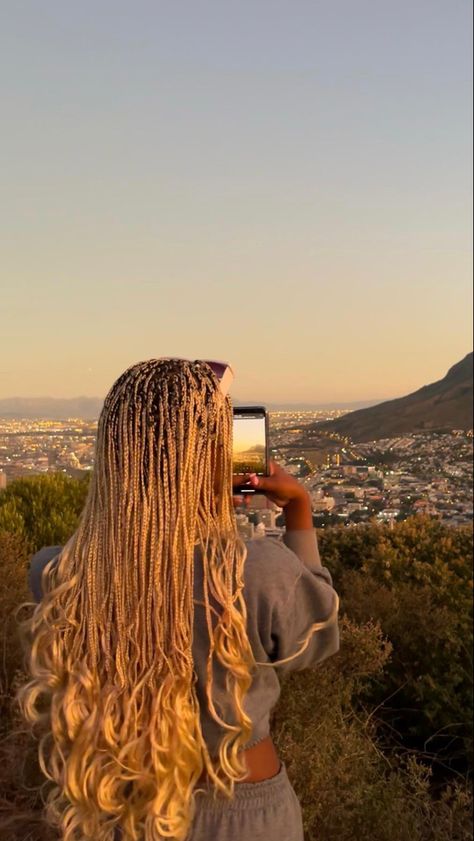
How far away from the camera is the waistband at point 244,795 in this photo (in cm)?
203

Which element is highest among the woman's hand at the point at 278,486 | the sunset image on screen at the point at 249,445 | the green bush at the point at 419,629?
the sunset image on screen at the point at 249,445

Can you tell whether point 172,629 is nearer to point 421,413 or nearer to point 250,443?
point 250,443

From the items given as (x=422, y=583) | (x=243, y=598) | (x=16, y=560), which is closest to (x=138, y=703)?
(x=243, y=598)

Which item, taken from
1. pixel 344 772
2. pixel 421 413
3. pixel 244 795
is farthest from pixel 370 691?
pixel 421 413

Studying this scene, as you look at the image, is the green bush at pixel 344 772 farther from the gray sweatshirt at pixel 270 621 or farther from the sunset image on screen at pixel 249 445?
the sunset image on screen at pixel 249 445

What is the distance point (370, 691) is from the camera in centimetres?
681

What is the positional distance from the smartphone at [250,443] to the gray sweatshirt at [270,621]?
0.65ft

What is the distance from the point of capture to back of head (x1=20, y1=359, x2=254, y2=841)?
198 cm

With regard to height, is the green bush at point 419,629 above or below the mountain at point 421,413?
below

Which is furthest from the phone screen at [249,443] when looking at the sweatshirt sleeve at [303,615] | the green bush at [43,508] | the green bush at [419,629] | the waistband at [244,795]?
the green bush at [43,508]

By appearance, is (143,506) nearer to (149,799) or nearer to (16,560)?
(149,799)

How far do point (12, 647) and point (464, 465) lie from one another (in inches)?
257

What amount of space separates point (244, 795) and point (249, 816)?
0.15 feet

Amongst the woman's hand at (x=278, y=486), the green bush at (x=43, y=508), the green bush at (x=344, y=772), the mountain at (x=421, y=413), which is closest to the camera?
the woman's hand at (x=278, y=486)
